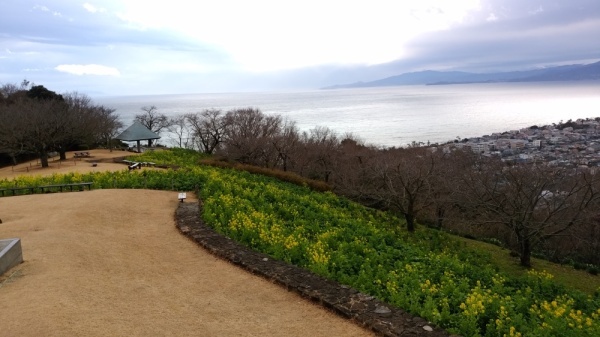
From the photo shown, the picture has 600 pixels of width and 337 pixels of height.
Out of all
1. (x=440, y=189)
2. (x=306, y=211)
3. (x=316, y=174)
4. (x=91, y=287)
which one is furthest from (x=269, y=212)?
(x=316, y=174)

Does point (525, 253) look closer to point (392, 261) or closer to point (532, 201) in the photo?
point (532, 201)

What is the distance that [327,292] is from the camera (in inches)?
292

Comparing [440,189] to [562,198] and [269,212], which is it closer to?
[562,198]

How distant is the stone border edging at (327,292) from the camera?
618 centimetres

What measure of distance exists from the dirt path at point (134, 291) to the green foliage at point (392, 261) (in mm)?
1394

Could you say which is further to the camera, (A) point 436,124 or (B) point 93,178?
(A) point 436,124

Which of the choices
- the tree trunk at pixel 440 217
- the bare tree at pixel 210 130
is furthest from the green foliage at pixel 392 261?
the bare tree at pixel 210 130

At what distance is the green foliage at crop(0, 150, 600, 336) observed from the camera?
6641 millimetres

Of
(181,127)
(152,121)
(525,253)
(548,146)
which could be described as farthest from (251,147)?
(548,146)

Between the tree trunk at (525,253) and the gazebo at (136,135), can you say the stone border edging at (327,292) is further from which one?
the gazebo at (136,135)

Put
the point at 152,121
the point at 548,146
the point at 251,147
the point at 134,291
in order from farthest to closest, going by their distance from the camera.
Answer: the point at 152,121
the point at 548,146
the point at 251,147
the point at 134,291

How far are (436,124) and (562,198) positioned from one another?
3155 inches

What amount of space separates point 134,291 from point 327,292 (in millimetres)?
3776

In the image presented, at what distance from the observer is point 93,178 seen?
67.2 ft
